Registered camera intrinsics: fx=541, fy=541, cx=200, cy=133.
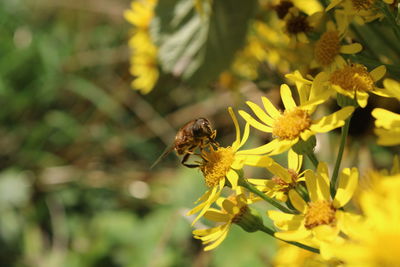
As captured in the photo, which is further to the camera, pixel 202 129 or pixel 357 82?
pixel 202 129

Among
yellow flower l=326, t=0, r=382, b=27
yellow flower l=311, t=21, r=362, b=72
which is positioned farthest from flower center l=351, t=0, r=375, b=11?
yellow flower l=311, t=21, r=362, b=72

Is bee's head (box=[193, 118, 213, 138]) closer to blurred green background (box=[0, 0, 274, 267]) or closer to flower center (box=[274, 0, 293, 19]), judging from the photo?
flower center (box=[274, 0, 293, 19])

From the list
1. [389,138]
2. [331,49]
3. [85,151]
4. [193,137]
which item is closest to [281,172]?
[389,138]

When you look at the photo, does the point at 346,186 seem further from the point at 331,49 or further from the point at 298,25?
the point at 298,25

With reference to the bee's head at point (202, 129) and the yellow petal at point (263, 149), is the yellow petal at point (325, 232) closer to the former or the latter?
the yellow petal at point (263, 149)

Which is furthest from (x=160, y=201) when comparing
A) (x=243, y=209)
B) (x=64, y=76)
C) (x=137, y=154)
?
(x=243, y=209)

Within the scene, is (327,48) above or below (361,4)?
below

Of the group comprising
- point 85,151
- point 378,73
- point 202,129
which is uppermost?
point 378,73

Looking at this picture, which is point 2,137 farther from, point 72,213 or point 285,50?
point 285,50
